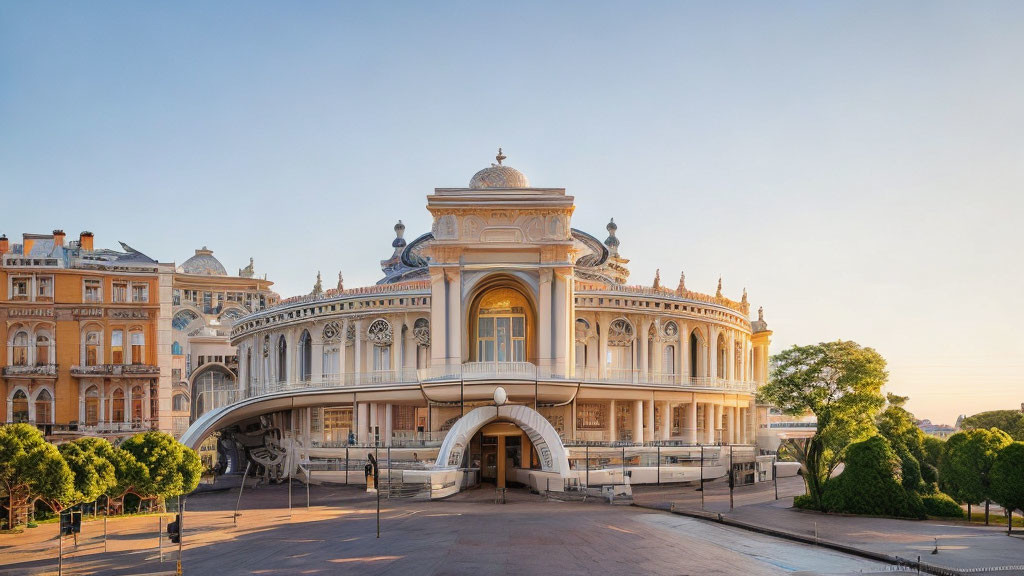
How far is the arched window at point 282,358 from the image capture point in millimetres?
76062

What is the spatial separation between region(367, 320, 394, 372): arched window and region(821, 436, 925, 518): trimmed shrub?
36064 millimetres

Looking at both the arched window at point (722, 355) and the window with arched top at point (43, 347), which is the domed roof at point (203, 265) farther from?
the arched window at point (722, 355)

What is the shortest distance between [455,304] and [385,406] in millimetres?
10425

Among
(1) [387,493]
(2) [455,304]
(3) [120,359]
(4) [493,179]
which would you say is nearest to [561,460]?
(1) [387,493]

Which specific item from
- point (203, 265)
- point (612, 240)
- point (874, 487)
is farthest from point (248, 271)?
point (874, 487)

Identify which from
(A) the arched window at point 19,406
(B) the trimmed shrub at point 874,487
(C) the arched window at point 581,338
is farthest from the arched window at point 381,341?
(B) the trimmed shrub at point 874,487

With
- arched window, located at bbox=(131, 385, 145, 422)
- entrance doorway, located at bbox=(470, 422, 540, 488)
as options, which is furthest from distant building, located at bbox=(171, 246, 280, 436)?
entrance doorway, located at bbox=(470, 422, 540, 488)

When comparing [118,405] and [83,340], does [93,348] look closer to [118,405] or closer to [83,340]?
[83,340]

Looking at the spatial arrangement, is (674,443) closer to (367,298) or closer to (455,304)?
(455,304)

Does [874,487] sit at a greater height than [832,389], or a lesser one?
lesser

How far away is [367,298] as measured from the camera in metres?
71.5

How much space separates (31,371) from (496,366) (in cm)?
3375

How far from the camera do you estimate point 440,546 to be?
107 ft

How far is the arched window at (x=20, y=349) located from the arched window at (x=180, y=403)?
4506 cm
